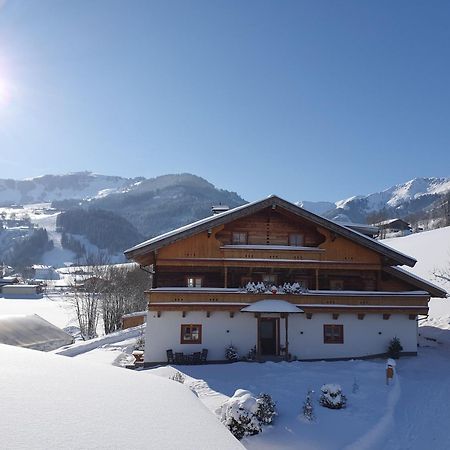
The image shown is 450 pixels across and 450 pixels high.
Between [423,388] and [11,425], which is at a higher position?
[11,425]

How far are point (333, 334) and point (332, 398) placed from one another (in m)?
8.68

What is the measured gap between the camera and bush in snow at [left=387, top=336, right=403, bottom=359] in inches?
840

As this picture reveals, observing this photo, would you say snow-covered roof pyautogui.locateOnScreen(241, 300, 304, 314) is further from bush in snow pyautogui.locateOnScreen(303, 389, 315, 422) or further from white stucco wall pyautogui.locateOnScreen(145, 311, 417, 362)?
bush in snow pyautogui.locateOnScreen(303, 389, 315, 422)

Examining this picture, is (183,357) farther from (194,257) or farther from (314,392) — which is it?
(314,392)

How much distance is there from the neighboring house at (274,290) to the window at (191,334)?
5 cm

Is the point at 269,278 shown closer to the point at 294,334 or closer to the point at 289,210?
the point at 294,334

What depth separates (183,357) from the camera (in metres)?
20.3

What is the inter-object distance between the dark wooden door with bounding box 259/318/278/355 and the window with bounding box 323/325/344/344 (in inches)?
104

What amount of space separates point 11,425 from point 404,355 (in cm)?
2153

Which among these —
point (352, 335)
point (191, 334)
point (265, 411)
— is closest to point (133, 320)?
point (191, 334)

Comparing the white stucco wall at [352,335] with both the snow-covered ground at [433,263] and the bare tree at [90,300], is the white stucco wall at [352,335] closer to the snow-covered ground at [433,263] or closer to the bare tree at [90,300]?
the snow-covered ground at [433,263]

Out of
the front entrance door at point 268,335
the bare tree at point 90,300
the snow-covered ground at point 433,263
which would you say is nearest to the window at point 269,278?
the front entrance door at point 268,335

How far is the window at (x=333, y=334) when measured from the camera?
2179 centimetres

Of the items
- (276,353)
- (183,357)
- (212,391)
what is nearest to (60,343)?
(183,357)
